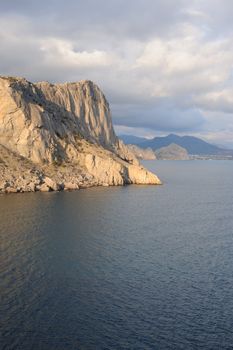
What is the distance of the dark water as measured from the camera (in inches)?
1687

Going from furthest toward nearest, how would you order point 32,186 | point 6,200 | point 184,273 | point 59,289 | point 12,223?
1. point 32,186
2. point 6,200
3. point 12,223
4. point 184,273
5. point 59,289

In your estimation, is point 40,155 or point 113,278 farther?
point 40,155

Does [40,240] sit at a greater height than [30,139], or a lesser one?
lesser

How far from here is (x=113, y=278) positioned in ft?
194

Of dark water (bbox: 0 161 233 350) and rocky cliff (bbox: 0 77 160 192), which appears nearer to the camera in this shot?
dark water (bbox: 0 161 233 350)

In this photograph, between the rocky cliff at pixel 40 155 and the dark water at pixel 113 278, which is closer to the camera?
the dark water at pixel 113 278

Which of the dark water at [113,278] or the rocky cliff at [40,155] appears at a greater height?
the rocky cliff at [40,155]

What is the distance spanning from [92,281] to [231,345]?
73.1 ft

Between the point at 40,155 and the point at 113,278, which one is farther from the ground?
the point at 40,155

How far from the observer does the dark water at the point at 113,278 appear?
42.8m

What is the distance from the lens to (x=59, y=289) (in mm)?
54594

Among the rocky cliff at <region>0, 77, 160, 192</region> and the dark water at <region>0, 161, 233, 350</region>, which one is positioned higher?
the rocky cliff at <region>0, 77, 160, 192</region>

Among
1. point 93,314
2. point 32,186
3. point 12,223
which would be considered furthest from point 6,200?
point 93,314

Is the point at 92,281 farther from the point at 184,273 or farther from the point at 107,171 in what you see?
the point at 107,171
